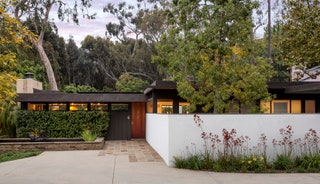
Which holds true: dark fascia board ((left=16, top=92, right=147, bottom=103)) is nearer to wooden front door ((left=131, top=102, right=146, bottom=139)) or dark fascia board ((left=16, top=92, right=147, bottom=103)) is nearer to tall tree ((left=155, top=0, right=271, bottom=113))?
wooden front door ((left=131, top=102, right=146, bottom=139))

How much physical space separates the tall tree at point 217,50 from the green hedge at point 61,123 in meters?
6.13

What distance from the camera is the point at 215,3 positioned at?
49.5ft

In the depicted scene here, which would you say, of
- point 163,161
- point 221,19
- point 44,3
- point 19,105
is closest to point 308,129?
point 163,161

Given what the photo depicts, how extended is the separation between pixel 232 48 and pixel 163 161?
578 cm

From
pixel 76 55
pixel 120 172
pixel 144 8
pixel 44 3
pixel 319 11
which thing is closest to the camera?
pixel 120 172

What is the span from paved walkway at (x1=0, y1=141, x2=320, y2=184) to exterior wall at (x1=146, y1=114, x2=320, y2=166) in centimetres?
81

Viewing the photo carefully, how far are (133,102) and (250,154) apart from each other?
11.2 m

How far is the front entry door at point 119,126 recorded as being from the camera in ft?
69.1

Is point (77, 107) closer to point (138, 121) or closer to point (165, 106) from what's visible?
point (138, 121)

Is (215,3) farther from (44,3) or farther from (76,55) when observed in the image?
(76,55)

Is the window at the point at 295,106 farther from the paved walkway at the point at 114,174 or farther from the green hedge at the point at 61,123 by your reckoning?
the green hedge at the point at 61,123

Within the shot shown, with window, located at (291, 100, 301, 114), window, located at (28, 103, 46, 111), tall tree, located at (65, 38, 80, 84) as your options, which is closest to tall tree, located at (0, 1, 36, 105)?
window, located at (28, 103, 46, 111)

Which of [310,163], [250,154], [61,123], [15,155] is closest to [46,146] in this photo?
[15,155]

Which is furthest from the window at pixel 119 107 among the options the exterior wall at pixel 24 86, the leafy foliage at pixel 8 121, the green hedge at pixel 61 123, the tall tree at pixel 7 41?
the tall tree at pixel 7 41
